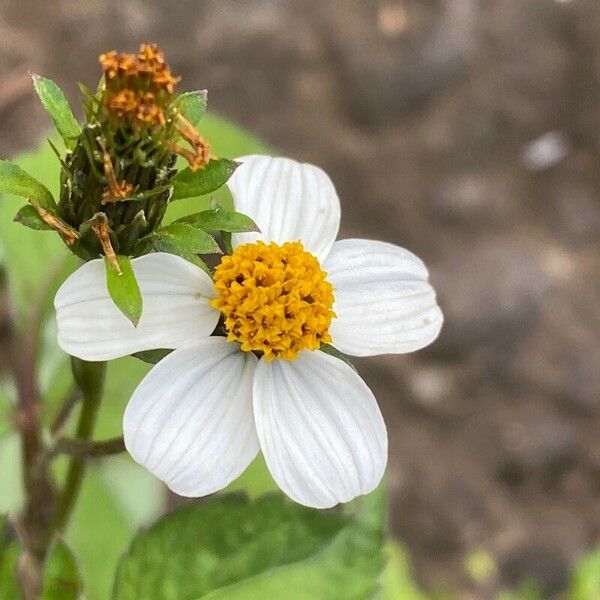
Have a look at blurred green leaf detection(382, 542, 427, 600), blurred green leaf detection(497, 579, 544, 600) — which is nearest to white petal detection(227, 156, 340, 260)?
blurred green leaf detection(382, 542, 427, 600)

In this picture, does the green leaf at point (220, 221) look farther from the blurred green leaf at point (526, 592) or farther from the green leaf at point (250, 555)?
the blurred green leaf at point (526, 592)

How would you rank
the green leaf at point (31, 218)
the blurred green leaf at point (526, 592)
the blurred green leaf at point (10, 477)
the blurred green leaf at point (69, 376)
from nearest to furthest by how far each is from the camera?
the green leaf at point (31, 218)
the blurred green leaf at point (69, 376)
the blurred green leaf at point (10, 477)
the blurred green leaf at point (526, 592)

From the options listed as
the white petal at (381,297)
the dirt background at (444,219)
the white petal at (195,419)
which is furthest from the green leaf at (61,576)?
the dirt background at (444,219)

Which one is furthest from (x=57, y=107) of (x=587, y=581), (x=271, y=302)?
(x=587, y=581)

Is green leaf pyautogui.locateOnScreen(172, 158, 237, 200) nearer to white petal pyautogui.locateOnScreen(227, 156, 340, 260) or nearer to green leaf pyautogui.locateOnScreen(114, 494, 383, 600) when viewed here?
white petal pyautogui.locateOnScreen(227, 156, 340, 260)

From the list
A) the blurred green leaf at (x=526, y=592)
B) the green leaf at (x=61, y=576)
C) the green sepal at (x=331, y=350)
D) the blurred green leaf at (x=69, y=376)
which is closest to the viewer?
the green sepal at (x=331, y=350)

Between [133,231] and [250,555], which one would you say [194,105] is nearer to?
[133,231]
